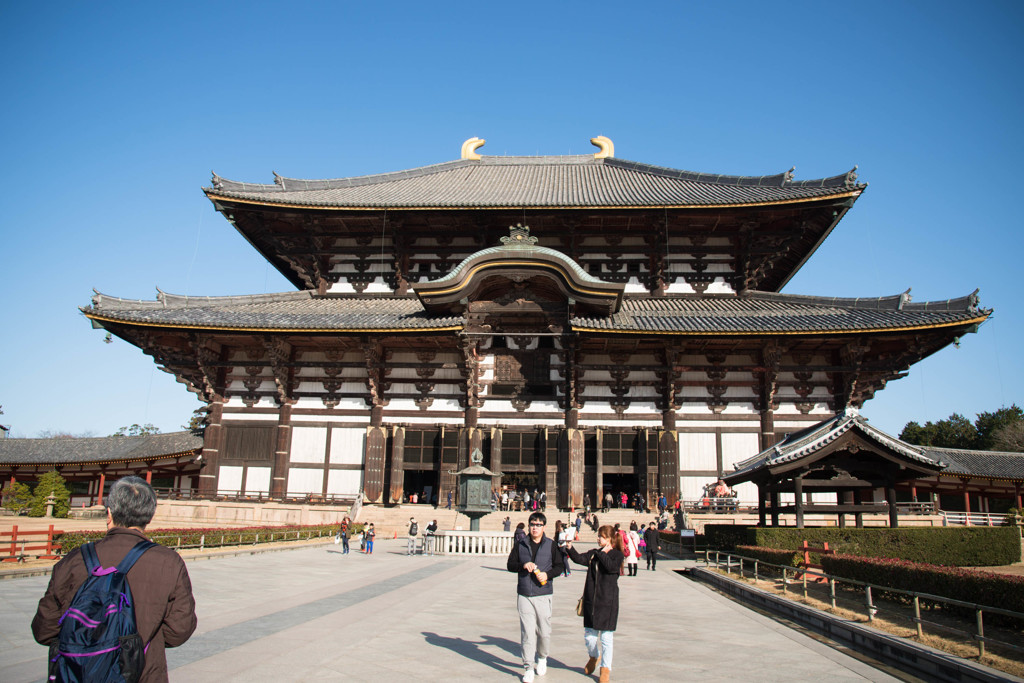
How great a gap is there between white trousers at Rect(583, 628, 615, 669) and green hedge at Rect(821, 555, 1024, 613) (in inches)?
247

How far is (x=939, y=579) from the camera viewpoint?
421 inches

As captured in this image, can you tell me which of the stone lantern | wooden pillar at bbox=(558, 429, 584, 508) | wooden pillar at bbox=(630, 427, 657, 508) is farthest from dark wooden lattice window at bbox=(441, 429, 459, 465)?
wooden pillar at bbox=(630, 427, 657, 508)

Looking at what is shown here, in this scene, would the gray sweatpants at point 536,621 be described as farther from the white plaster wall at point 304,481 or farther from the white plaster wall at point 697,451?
the white plaster wall at point 304,481

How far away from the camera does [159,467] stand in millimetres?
34312

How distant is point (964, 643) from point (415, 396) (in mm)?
23348

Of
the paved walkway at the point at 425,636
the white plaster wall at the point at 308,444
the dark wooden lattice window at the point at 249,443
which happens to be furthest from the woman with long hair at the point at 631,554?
the dark wooden lattice window at the point at 249,443

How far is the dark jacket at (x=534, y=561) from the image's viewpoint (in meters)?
7.17

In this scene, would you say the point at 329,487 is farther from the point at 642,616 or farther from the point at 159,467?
the point at 642,616

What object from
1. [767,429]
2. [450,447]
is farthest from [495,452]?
[767,429]

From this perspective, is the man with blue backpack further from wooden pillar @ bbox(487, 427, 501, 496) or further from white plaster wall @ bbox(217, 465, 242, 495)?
white plaster wall @ bbox(217, 465, 242, 495)

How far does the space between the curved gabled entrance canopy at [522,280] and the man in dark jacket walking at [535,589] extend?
20038 mm

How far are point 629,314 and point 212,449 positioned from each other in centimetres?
1933

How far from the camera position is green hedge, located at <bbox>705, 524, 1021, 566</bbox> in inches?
625

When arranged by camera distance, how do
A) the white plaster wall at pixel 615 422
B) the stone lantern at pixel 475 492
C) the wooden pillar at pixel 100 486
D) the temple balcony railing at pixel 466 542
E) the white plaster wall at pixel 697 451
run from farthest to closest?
the wooden pillar at pixel 100 486, the white plaster wall at pixel 615 422, the white plaster wall at pixel 697 451, the stone lantern at pixel 475 492, the temple balcony railing at pixel 466 542
